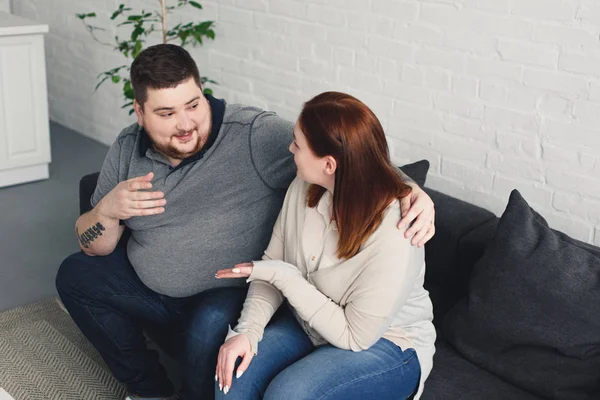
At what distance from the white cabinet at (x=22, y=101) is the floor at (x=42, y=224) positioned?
11 cm

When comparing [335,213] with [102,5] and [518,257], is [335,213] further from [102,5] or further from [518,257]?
[102,5]

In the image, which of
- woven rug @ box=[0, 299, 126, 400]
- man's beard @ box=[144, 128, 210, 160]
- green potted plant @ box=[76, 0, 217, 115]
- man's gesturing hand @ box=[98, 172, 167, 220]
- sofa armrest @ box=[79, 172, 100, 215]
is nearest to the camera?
man's gesturing hand @ box=[98, 172, 167, 220]

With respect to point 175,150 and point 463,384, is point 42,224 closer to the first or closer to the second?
point 175,150

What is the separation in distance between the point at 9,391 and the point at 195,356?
0.74 metres

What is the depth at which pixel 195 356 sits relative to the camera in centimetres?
206

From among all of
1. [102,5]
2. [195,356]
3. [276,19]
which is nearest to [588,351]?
[195,356]

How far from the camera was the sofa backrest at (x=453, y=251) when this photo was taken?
86.3 inches

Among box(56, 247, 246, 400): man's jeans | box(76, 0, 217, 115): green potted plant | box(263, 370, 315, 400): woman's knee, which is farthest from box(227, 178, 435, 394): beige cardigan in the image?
box(76, 0, 217, 115): green potted plant

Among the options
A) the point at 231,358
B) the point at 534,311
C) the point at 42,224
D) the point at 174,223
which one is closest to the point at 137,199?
the point at 174,223

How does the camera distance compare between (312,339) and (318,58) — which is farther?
(318,58)

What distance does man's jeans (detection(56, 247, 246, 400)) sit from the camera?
7.34 ft

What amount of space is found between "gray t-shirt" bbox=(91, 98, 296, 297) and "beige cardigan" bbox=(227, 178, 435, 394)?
Answer: 7.9 inches

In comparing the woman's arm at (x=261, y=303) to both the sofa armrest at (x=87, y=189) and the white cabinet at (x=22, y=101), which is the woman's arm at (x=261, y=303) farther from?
the white cabinet at (x=22, y=101)

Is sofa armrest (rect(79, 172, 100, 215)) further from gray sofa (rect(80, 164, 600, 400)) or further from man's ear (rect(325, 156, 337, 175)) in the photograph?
man's ear (rect(325, 156, 337, 175))
